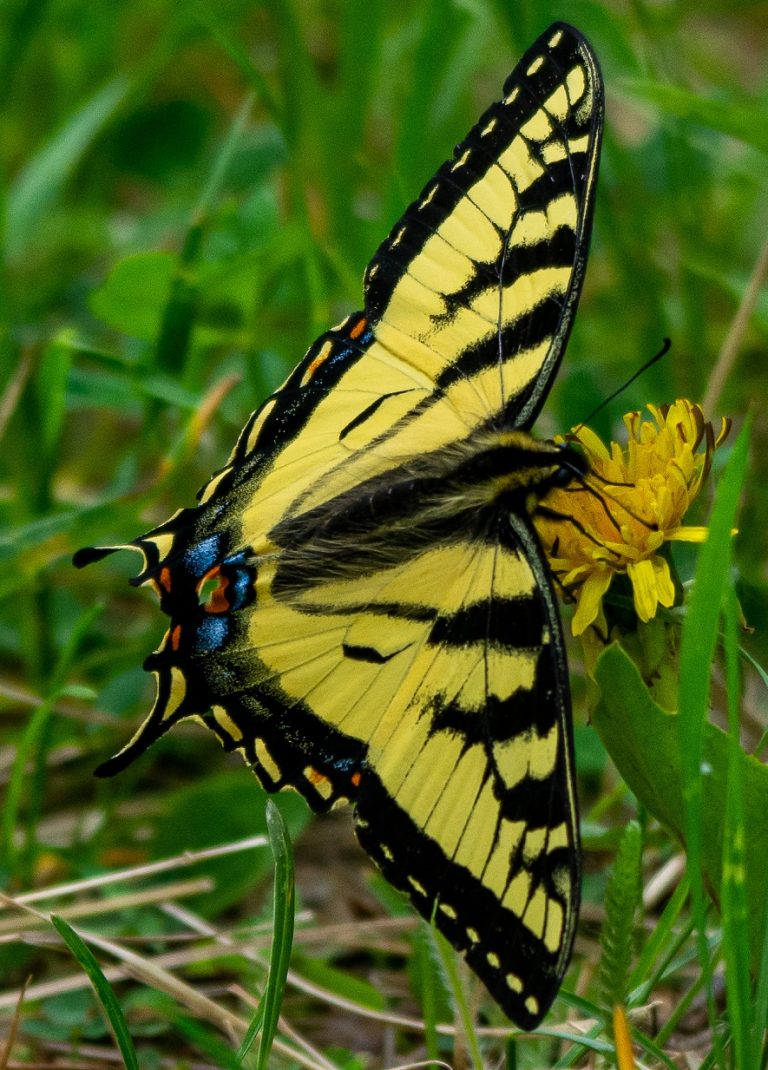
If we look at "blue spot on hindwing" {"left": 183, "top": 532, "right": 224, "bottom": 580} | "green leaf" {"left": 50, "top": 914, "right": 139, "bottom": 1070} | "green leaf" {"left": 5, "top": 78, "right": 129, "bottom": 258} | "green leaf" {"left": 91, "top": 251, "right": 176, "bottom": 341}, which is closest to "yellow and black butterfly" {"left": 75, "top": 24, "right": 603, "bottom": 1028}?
"blue spot on hindwing" {"left": 183, "top": 532, "right": 224, "bottom": 580}

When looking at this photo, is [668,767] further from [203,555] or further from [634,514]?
[203,555]

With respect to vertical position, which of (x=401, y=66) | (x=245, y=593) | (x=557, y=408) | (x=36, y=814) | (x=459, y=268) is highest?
(x=401, y=66)

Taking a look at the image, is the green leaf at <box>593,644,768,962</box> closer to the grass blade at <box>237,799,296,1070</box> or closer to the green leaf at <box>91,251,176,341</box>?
the grass blade at <box>237,799,296,1070</box>

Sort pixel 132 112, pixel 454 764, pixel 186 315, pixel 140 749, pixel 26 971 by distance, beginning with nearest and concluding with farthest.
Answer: pixel 454 764, pixel 140 749, pixel 26 971, pixel 186 315, pixel 132 112

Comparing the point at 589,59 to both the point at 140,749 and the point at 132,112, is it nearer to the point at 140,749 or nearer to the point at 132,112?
the point at 140,749

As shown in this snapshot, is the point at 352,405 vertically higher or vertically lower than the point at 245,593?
higher

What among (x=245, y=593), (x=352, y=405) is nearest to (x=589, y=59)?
(x=352, y=405)
